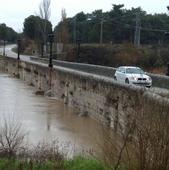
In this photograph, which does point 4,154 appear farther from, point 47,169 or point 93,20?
point 93,20

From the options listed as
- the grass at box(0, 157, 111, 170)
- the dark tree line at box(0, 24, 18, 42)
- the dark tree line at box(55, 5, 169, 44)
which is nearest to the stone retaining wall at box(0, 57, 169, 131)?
the grass at box(0, 157, 111, 170)

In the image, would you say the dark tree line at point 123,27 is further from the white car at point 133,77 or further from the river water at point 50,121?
the white car at point 133,77

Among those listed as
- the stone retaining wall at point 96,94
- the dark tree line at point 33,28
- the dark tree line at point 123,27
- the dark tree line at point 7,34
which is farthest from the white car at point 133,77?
the dark tree line at point 7,34

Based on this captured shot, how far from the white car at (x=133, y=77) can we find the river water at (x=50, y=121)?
13.1ft

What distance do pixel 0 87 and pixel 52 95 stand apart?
52.5 feet

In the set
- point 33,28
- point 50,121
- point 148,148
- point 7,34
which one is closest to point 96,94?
point 50,121

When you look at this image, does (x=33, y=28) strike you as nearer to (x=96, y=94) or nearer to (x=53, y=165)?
(x=96, y=94)

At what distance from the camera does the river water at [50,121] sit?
22688 mm

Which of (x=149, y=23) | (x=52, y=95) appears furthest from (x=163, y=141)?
(x=149, y=23)

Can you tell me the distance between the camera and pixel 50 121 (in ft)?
101

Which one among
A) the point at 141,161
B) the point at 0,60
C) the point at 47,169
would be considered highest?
the point at 141,161

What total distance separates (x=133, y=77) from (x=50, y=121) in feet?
23.7

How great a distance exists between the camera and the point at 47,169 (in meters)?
9.63

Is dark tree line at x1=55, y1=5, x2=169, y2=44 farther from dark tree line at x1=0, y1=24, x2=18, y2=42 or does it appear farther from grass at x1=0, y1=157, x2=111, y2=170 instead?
grass at x1=0, y1=157, x2=111, y2=170
